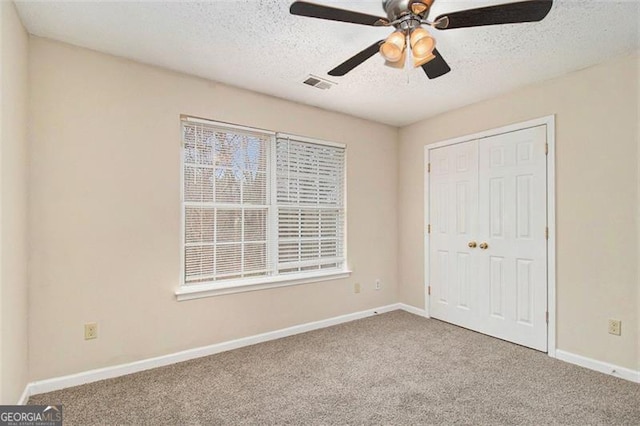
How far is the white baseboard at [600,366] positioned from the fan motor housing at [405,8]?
9.55 ft

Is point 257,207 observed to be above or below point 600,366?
above

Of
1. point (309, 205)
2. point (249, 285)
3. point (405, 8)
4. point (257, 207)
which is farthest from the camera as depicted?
point (309, 205)

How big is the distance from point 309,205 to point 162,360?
199 centimetres

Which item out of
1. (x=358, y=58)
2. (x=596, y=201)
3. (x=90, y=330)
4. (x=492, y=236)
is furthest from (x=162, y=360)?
(x=596, y=201)

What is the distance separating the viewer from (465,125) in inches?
143

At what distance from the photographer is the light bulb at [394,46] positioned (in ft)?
5.84

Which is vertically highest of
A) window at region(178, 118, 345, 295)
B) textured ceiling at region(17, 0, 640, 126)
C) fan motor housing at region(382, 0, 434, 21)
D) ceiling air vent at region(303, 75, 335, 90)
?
textured ceiling at region(17, 0, 640, 126)

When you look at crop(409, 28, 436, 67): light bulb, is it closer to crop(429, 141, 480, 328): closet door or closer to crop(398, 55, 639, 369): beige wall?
crop(398, 55, 639, 369): beige wall

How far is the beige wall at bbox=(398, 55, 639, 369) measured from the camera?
8.21 feet

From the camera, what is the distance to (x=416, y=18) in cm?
175

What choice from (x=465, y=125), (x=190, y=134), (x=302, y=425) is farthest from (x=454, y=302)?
(x=190, y=134)

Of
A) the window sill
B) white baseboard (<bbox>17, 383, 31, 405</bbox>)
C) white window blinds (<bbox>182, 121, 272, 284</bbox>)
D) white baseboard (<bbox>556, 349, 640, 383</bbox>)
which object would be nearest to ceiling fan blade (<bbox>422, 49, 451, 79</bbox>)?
white window blinds (<bbox>182, 121, 272, 284</bbox>)

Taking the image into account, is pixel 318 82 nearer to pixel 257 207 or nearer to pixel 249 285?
pixel 257 207

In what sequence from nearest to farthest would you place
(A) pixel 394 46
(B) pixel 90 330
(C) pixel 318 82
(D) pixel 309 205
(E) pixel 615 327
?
(A) pixel 394 46, (B) pixel 90 330, (E) pixel 615 327, (C) pixel 318 82, (D) pixel 309 205
